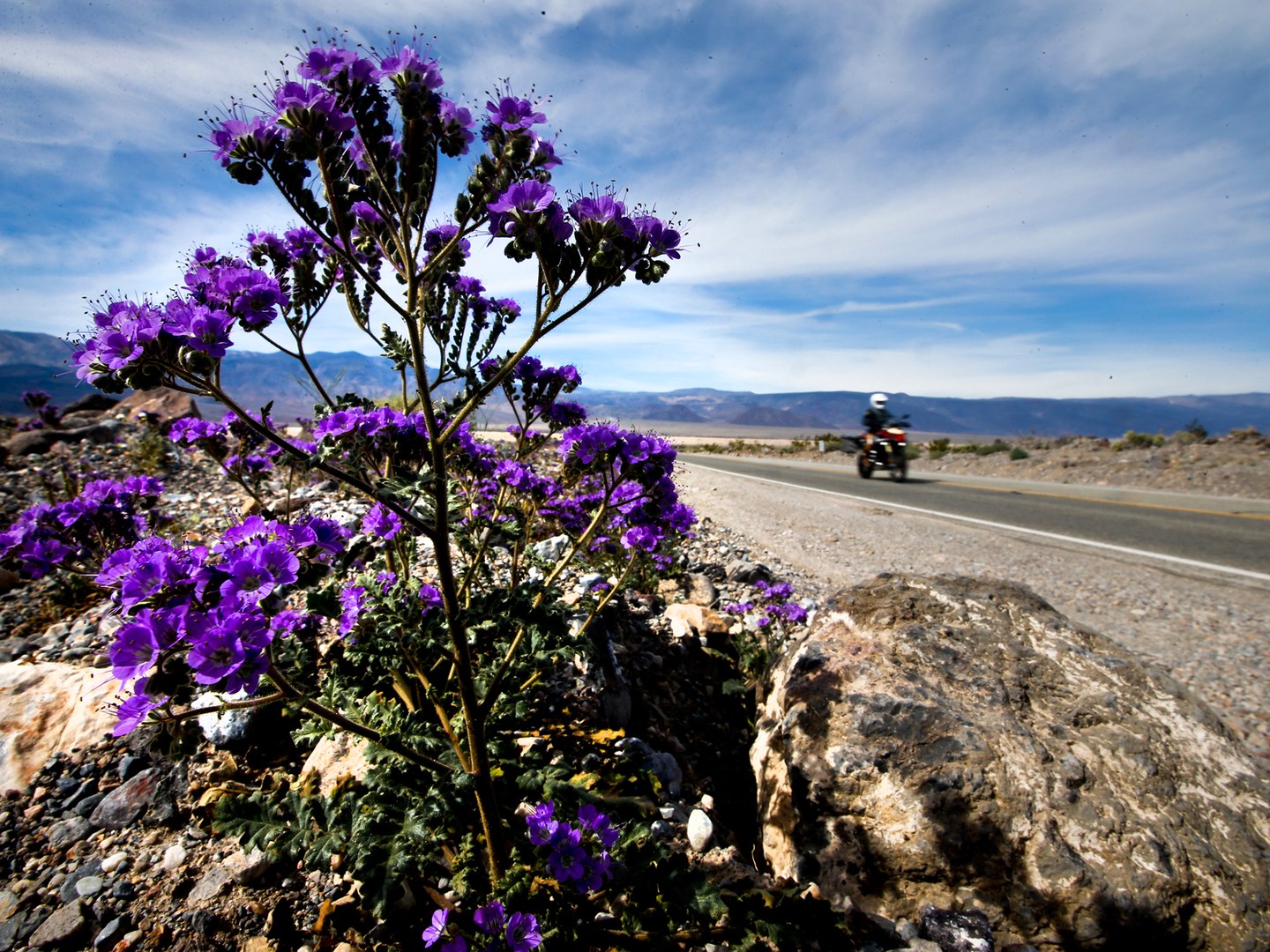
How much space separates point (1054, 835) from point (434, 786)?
2.40m

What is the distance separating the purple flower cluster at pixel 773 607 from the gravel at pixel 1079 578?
4.11 feet

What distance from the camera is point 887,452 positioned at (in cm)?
1867

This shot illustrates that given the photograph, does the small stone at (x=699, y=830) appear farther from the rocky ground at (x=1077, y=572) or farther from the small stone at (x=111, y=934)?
the rocky ground at (x=1077, y=572)

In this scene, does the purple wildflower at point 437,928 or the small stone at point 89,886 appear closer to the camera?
the purple wildflower at point 437,928

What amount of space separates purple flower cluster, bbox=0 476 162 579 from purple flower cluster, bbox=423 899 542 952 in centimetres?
364

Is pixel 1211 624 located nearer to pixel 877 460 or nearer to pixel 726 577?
pixel 726 577

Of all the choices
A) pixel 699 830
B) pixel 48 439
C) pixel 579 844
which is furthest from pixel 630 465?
pixel 48 439

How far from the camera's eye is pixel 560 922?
1.87 meters

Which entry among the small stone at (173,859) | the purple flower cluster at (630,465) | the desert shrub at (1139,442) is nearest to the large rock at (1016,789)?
the purple flower cluster at (630,465)

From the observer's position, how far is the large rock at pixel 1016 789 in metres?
2.12

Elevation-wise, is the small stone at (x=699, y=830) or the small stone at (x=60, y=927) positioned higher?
the small stone at (x=60, y=927)

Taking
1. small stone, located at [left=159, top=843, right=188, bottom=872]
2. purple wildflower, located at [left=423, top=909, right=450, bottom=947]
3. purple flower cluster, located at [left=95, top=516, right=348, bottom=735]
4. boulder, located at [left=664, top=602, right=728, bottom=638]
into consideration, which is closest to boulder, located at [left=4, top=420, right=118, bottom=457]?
small stone, located at [left=159, top=843, right=188, bottom=872]

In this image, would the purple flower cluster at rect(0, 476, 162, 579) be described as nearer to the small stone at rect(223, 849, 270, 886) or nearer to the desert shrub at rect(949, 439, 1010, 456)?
the small stone at rect(223, 849, 270, 886)

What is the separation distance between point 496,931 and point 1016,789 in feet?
7.01
